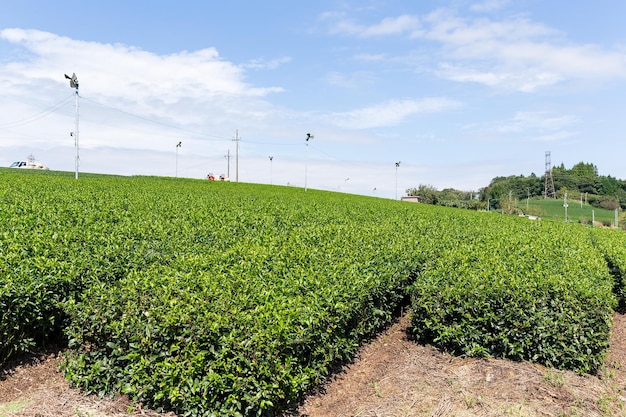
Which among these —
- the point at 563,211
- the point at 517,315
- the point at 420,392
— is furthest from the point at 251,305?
the point at 563,211

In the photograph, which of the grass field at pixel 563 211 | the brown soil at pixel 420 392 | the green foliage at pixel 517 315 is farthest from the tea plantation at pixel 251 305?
the grass field at pixel 563 211

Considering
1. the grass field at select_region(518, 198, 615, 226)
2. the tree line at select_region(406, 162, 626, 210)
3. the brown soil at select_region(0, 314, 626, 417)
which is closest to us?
the brown soil at select_region(0, 314, 626, 417)

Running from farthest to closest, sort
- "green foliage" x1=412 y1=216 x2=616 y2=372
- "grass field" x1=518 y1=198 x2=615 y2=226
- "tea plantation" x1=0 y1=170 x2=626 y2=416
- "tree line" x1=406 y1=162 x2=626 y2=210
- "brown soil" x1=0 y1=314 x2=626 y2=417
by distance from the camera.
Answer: "tree line" x1=406 y1=162 x2=626 y2=210, "grass field" x1=518 y1=198 x2=615 y2=226, "green foliage" x1=412 y1=216 x2=616 y2=372, "brown soil" x1=0 y1=314 x2=626 y2=417, "tea plantation" x1=0 y1=170 x2=626 y2=416

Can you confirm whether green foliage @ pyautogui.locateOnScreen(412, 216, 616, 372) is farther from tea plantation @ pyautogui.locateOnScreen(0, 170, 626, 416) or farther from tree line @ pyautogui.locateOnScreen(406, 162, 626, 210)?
tree line @ pyautogui.locateOnScreen(406, 162, 626, 210)

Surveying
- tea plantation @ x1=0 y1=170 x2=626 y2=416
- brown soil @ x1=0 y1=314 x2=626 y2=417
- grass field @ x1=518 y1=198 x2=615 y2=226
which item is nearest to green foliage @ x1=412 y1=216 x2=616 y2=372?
tea plantation @ x1=0 y1=170 x2=626 y2=416

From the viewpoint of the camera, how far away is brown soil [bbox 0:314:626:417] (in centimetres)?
444

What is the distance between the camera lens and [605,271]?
26.7 feet

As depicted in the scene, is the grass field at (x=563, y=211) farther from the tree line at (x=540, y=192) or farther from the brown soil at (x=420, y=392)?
the brown soil at (x=420, y=392)

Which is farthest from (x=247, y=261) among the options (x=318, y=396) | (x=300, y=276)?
(x=318, y=396)

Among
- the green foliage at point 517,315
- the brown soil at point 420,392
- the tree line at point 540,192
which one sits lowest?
the brown soil at point 420,392

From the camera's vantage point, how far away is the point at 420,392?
507 cm

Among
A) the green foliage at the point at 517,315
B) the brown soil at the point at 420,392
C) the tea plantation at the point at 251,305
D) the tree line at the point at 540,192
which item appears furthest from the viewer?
the tree line at the point at 540,192

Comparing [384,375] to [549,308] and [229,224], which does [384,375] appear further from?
[229,224]

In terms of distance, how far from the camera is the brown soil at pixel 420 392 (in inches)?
175
